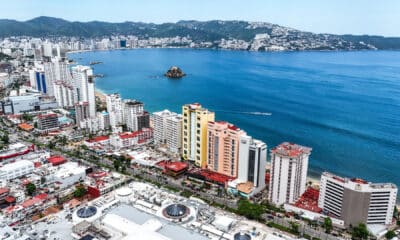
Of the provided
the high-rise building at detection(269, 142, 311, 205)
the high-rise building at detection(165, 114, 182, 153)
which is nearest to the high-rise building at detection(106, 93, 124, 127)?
the high-rise building at detection(165, 114, 182, 153)

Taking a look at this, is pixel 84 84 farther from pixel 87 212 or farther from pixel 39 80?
pixel 87 212

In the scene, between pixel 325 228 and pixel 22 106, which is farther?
pixel 22 106

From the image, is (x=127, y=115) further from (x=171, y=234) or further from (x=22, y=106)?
(x=171, y=234)

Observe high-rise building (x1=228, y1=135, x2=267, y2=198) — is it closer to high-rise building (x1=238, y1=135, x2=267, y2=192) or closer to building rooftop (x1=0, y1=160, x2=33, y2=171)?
high-rise building (x1=238, y1=135, x2=267, y2=192)

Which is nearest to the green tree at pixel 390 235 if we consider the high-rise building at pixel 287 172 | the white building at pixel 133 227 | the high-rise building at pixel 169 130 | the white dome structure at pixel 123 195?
the high-rise building at pixel 287 172

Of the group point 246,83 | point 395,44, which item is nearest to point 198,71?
point 246,83

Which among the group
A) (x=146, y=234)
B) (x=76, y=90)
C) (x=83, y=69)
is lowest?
(x=146, y=234)
